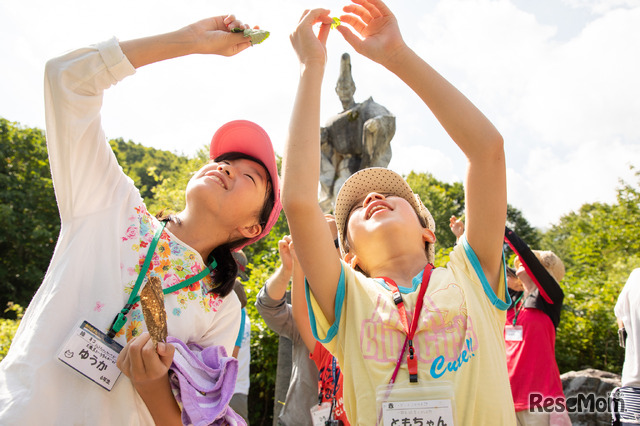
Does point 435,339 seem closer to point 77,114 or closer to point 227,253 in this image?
point 227,253

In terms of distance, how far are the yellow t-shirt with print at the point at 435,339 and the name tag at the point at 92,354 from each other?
0.68m

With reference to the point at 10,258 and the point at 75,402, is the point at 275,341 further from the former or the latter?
the point at 10,258

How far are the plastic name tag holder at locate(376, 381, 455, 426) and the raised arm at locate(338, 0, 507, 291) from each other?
499mm

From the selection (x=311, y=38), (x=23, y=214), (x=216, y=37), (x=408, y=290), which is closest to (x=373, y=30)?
(x=311, y=38)

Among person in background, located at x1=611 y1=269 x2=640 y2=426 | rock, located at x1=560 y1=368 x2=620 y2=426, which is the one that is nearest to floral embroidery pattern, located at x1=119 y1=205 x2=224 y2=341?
person in background, located at x1=611 y1=269 x2=640 y2=426

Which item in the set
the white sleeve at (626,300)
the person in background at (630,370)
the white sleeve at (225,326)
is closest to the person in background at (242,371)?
the white sleeve at (225,326)

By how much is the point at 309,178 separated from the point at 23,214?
2456 centimetres

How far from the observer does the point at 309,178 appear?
4.72 ft

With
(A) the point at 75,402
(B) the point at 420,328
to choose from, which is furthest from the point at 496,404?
(A) the point at 75,402

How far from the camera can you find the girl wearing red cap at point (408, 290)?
1.38 m

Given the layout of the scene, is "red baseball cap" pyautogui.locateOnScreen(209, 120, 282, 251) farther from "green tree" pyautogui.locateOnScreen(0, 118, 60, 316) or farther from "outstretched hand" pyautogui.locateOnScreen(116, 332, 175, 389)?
"green tree" pyautogui.locateOnScreen(0, 118, 60, 316)

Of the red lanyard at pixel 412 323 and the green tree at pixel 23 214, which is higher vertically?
the green tree at pixel 23 214

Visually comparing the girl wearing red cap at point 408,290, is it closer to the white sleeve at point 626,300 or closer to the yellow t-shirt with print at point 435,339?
the yellow t-shirt with print at point 435,339

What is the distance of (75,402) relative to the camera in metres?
1.41
